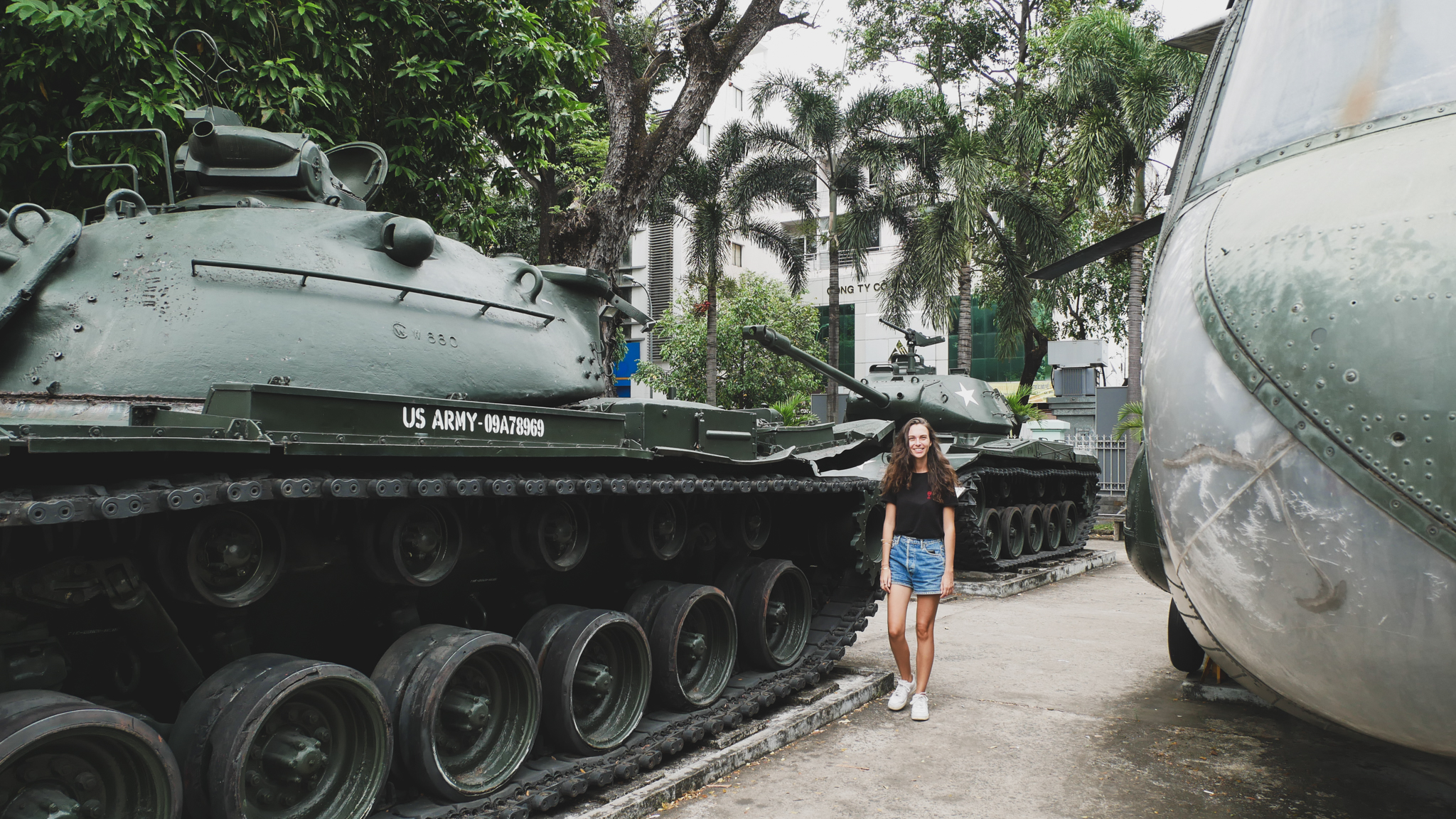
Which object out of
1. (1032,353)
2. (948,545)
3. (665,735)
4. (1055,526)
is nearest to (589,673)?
(665,735)

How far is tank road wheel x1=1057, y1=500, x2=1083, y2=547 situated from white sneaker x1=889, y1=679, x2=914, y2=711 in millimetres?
9088

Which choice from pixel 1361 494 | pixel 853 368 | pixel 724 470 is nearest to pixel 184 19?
pixel 724 470

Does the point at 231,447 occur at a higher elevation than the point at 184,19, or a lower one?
lower

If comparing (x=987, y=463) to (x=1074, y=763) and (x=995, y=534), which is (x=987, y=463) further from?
(x=1074, y=763)

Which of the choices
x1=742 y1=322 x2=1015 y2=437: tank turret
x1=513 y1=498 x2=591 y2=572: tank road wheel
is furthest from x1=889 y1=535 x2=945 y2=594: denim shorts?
x1=742 y1=322 x2=1015 y2=437: tank turret

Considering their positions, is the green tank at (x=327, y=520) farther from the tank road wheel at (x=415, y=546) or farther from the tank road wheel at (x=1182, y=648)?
the tank road wheel at (x=1182, y=648)

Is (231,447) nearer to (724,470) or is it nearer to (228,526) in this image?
(228,526)

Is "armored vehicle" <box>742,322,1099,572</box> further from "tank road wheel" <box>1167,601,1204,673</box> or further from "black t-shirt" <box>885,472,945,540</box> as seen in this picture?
"black t-shirt" <box>885,472,945,540</box>

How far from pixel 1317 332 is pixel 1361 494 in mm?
431

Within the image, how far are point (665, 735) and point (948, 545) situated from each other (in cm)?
192

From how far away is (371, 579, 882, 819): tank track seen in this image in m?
3.94

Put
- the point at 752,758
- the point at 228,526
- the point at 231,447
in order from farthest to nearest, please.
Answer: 1. the point at 752,758
2. the point at 228,526
3. the point at 231,447

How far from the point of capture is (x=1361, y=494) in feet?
8.54

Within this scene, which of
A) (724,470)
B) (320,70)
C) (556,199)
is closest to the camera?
(724,470)
